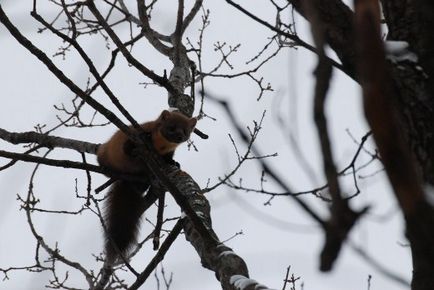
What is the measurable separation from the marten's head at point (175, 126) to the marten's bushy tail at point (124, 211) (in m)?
0.64

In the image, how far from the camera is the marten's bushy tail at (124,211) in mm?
5379

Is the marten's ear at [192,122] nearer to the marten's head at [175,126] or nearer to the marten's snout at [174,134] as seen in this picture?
the marten's head at [175,126]

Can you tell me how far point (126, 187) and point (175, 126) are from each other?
2.50 feet

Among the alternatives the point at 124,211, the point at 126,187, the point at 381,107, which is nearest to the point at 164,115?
the point at 126,187

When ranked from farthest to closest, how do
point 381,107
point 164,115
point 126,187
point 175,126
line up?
point 164,115, point 175,126, point 126,187, point 381,107

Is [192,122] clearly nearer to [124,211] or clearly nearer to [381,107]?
[124,211]

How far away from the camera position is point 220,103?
117cm

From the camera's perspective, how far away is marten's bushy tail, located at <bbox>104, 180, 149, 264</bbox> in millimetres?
5379

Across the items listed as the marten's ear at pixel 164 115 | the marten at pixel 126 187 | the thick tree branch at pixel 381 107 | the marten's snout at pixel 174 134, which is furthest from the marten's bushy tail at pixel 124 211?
the thick tree branch at pixel 381 107

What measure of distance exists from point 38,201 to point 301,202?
15.0 feet

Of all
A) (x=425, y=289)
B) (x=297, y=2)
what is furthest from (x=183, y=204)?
(x=425, y=289)

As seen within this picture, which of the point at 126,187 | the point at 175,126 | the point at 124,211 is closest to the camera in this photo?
the point at 124,211

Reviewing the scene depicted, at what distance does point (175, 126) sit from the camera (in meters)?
5.90

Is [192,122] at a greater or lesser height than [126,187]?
greater
